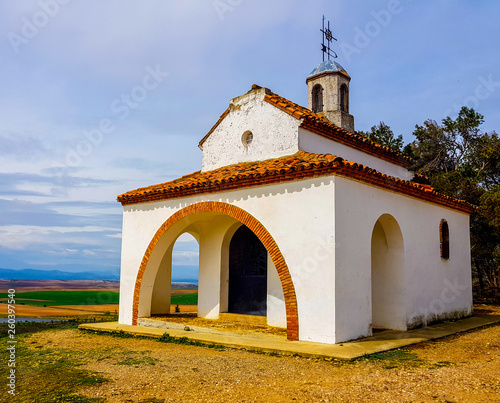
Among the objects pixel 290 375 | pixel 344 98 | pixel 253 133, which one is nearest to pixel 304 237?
pixel 290 375

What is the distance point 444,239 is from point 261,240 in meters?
5.85

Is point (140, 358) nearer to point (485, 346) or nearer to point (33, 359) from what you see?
point (33, 359)

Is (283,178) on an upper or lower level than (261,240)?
upper

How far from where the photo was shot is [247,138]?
11914 millimetres

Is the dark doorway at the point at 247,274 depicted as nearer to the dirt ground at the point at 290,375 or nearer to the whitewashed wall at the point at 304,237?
the whitewashed wall at the point at 304,237

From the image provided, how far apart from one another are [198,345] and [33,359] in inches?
112

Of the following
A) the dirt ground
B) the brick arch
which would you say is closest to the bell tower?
Result: the brick arch

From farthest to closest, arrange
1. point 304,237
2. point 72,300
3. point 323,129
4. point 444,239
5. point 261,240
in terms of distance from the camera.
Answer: point 72,300 → point 444,239 → point 323,129 → point 261,240 → point 304,237

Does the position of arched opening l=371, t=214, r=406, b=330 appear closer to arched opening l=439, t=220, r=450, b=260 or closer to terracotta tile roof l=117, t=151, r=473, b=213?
terracotta tile roof l=117, t=151, r=473, b=213

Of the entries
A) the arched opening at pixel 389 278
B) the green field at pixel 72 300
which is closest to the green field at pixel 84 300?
the green field at pixel 72 300

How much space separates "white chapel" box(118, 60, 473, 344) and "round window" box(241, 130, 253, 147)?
A: 3 centimetres

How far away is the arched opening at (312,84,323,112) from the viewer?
1448cm

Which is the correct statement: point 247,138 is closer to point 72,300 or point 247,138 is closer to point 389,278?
point 389,278

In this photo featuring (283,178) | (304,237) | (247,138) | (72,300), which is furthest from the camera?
(72,300)
